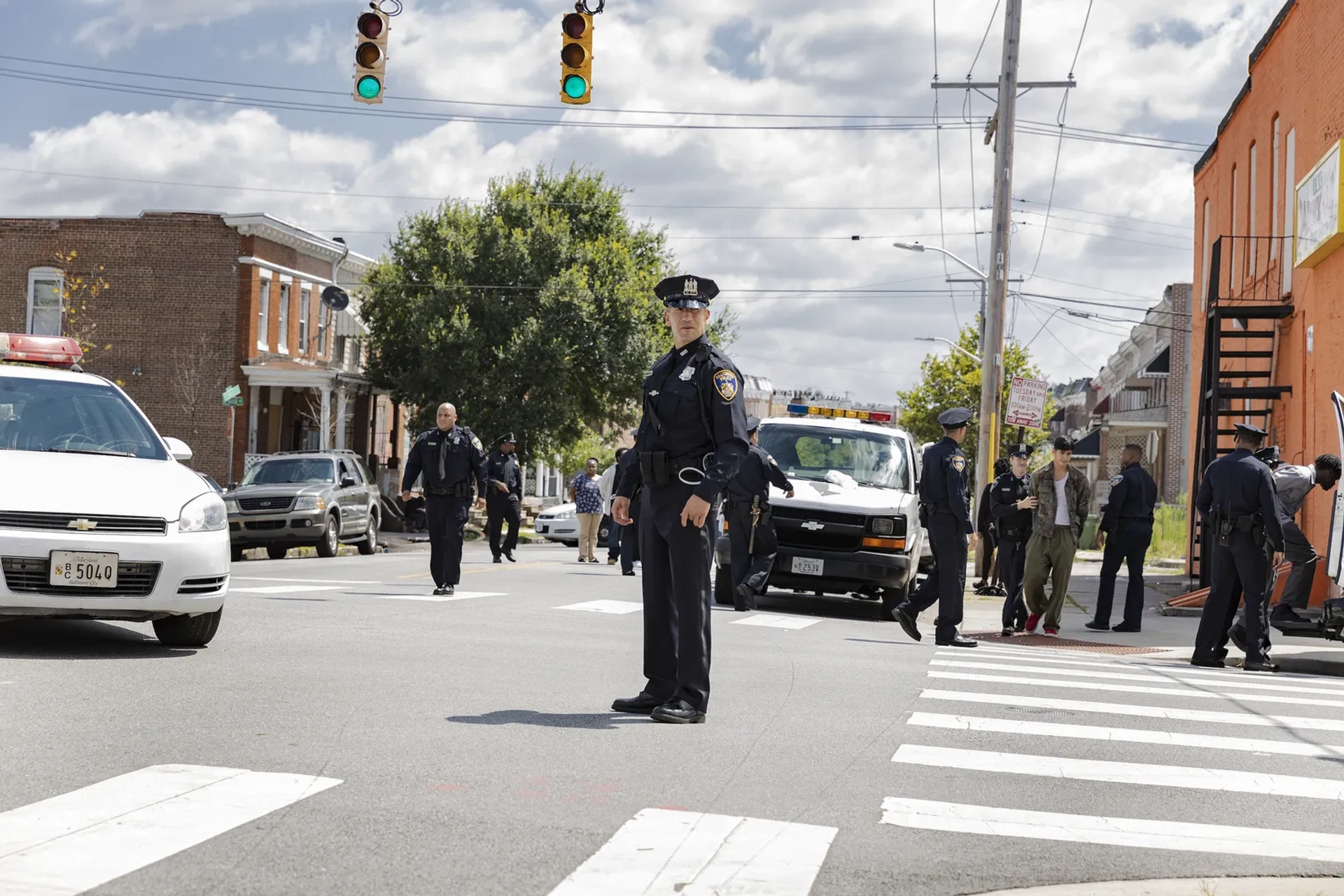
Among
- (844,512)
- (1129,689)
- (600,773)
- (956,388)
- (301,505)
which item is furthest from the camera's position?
(956,388)

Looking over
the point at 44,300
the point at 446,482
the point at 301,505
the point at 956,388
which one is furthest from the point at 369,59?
the point at 956,388

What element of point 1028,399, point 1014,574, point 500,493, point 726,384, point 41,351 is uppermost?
point 1028,399

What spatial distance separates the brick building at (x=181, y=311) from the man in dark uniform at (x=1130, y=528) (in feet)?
97.7

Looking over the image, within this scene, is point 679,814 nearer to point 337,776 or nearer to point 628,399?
point 337,776

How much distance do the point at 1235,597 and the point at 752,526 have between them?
4671 millimetres

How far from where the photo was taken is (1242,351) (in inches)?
908

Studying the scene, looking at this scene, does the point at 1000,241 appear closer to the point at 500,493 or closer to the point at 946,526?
the point at 500,493

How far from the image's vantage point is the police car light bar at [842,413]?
18.7m

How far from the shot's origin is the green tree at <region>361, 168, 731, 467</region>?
45969 millimetres

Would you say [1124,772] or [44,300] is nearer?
[1124,772]

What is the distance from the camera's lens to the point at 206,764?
5844 mm

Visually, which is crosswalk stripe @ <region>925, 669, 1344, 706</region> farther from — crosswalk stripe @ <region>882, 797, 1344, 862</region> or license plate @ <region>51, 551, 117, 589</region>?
license plate @ <region>51, 551, 117, 589</region>

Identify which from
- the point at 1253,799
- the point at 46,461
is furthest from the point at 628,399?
the point at 1253,799

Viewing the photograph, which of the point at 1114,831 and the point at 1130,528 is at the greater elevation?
the point at 1130,528
